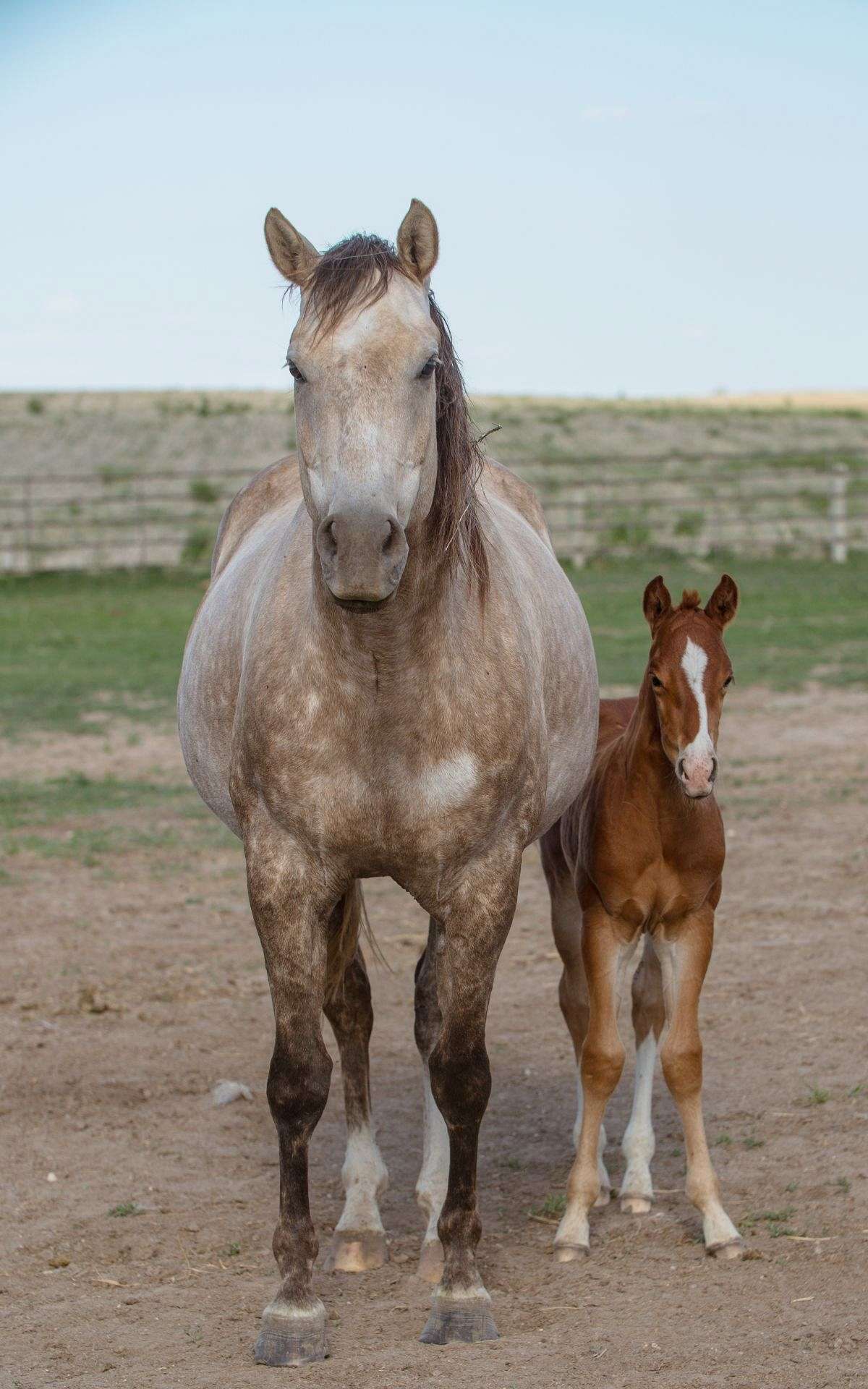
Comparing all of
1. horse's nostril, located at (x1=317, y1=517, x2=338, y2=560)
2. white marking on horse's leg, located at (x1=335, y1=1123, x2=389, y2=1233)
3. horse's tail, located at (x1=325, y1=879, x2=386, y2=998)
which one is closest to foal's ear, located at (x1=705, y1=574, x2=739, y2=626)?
horse's tail, located at (x1=325, y1=879, x2=386, y2=998)

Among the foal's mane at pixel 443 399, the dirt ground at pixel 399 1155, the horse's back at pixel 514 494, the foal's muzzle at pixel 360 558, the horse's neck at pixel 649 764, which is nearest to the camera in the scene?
the foal's muzzle at pixel 360 558

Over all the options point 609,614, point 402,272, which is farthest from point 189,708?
point 609,614

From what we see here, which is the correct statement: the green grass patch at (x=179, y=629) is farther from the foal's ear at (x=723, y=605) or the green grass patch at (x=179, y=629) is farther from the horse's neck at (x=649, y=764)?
the foal's ear at (x=723, y=605)

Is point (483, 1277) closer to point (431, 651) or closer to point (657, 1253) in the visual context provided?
point (657, 1253)

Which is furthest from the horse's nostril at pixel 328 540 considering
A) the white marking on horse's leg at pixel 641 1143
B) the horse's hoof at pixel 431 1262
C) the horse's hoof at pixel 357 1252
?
the white marking on horse's leg at pixel 641 1143

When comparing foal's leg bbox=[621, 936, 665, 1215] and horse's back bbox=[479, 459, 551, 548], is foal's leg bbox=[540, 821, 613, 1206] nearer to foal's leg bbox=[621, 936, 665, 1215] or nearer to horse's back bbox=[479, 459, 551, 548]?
foal's leg bbox=[621, 936, 665, 1215]

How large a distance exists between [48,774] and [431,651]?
7.14m

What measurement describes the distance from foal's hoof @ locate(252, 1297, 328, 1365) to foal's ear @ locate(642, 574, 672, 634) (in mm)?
1830

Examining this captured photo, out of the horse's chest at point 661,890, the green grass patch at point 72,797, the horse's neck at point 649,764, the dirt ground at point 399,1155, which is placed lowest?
the green grass patch at point 72,797

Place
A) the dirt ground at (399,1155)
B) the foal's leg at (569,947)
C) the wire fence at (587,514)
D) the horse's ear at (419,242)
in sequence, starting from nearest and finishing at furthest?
1. the horse's ear at (419,242)
2. the dirt ground at (399,1155)
3. the foal's leg at (569,947)
4. the wire fence at (587,514)

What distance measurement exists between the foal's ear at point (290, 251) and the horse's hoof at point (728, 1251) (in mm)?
2470

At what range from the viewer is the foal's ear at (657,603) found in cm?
388

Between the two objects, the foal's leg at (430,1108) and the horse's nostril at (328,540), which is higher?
the horse's nostril at (328,540)

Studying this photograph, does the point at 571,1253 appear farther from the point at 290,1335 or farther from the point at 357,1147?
the point at 290,1335
